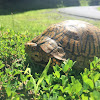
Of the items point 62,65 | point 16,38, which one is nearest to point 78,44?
point 62,65

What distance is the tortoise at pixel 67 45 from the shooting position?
1.95m

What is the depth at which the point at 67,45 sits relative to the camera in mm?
1993

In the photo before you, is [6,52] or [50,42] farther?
[6,52]

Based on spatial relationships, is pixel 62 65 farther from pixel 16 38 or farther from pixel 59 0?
pixel 59 0

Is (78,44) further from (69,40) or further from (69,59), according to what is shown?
(69,59)

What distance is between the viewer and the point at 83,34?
81.0 inches

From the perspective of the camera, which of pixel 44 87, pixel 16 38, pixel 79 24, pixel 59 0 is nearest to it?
pixel 44 87

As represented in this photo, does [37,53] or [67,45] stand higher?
[67,45]

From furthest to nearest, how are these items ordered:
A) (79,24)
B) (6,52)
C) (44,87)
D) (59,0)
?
(59,0)
(6,52)
(79,24)
(44,87)

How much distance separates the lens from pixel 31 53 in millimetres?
2090

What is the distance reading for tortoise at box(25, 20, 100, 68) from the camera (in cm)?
195

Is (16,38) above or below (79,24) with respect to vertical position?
below

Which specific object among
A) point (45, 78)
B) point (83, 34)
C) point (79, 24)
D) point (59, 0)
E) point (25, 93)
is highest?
point (59, 0)

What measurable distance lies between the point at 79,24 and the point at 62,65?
765mm
